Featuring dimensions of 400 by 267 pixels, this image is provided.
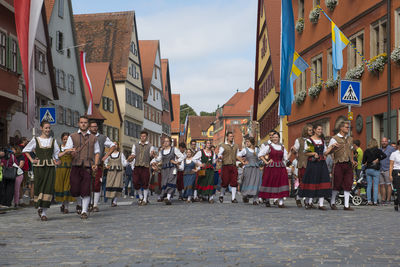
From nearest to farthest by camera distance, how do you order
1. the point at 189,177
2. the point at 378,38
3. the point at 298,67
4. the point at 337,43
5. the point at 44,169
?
the point at 44,169, the point at 189,177, the point at 337,43, the point at 378,38, the point at 298,67

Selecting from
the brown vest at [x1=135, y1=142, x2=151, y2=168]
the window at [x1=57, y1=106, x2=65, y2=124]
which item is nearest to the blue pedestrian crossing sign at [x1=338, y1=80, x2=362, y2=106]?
the brown vest at [x1=135, y1=142, x2=151, y2=168]

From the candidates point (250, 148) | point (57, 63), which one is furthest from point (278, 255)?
point (57, 63)

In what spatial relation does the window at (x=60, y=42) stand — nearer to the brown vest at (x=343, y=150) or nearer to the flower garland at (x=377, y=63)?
the flower garland at (x=377, y=63)

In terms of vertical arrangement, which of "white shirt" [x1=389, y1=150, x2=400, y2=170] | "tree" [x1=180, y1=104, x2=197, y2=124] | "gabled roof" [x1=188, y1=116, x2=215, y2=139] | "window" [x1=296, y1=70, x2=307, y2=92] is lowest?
"white shirt" [x1=389, y1=150, x2=400, y2=170]

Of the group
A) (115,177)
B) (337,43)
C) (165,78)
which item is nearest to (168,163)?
(115,177)

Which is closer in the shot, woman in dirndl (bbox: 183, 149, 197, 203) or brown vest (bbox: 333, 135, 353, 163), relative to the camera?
brown vest (bbox: 333, 135, 353, 163)

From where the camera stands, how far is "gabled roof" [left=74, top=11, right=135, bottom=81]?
196ft

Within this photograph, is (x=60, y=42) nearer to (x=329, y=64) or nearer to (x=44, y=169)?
(x=329, y=64)

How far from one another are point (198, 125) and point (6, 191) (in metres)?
149

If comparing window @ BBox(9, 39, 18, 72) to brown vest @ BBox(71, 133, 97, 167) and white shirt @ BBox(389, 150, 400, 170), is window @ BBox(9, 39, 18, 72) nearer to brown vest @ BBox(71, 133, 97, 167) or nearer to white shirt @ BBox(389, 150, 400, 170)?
brown vest @ BBox(71, 133, 97, 167)

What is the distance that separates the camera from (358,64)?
2481 cm

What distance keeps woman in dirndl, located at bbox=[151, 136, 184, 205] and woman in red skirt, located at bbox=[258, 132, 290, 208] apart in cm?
296

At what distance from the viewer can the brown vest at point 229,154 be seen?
62.2ft

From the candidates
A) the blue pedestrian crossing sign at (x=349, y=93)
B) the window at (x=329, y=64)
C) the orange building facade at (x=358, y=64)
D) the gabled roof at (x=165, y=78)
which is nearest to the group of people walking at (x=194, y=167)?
the blue pedestrian crossing sign at (x=349, y=93)
